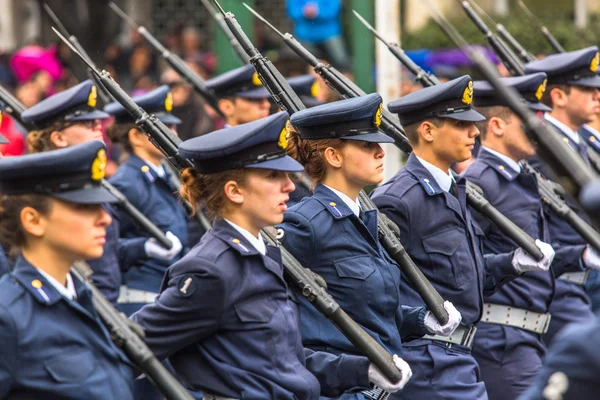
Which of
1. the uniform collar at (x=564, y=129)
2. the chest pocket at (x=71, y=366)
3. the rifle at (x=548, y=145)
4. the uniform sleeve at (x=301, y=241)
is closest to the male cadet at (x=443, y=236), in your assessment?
the uniform sleeve at (x=301, y=241)

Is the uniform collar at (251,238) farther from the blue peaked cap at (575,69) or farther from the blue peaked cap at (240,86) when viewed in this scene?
the blue peaked cap at (240,86)

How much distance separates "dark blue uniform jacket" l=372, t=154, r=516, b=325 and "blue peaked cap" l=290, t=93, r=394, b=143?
54cm

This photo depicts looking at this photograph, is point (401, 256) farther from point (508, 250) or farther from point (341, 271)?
point (508, 250)

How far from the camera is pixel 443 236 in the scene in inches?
251

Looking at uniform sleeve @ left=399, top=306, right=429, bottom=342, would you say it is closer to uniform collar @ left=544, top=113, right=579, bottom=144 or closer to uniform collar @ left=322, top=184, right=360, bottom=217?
uniform collar @ left=322, top=184, right=360, bottom=217

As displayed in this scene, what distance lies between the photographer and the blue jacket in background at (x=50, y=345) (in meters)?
4.08

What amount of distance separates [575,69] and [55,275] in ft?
16.9

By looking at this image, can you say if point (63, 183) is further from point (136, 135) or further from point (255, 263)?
point (136, 135)

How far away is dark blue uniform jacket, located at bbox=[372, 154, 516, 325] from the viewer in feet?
20.8

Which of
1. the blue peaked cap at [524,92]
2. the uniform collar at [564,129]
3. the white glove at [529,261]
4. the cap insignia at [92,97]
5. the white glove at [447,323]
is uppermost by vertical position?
the blue peaked cap at [524,92]

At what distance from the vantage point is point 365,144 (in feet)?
19.3

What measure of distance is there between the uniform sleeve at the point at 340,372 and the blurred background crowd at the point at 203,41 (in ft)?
17.3

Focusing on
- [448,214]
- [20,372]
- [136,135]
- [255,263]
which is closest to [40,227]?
[20,372]

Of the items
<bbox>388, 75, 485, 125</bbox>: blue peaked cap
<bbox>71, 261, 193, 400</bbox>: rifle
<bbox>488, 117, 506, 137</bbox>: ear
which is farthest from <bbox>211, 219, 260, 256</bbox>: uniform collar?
<bbox>488, 117, 506, 137</bbox>: ear
